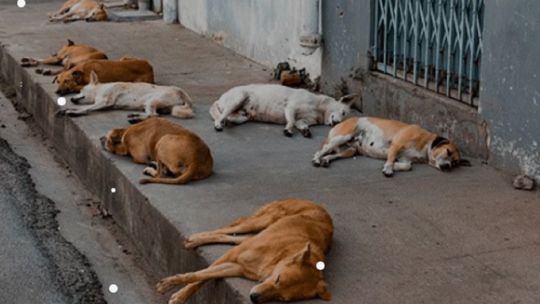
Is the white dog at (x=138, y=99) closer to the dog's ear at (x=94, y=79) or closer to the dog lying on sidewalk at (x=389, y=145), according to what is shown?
the dog's ear at (x=94, y=79)

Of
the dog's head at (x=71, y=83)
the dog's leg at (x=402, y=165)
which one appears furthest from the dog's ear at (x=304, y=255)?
the dog's head at (x=71, y=83)

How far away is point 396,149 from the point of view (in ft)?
26.2

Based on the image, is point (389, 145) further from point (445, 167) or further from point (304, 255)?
point (304, 255)

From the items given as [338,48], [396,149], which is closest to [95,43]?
[338,48]

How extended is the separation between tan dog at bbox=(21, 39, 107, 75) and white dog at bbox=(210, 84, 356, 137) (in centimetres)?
256

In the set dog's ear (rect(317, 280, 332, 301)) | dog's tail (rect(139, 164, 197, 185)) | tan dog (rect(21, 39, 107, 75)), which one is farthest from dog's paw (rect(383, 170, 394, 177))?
tan dog (rect(21, 39, 107, 75))

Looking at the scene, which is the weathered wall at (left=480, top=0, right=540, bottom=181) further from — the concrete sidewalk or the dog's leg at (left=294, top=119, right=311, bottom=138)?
the dog's leg at (left=294, top=119, right=311, bottom=138)

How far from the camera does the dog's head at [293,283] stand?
531 centimetres

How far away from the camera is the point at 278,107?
9.44 m

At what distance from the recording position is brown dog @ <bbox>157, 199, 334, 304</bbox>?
5336mm

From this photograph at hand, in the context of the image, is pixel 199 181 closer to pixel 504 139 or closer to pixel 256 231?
pixel 256 231

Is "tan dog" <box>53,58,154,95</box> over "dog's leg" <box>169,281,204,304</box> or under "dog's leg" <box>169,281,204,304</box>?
over

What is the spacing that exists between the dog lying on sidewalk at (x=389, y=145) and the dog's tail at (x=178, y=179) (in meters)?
1.03

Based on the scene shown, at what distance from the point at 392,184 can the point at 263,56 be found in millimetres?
4954
